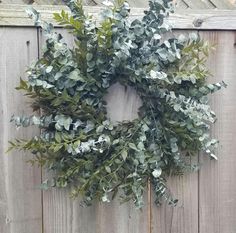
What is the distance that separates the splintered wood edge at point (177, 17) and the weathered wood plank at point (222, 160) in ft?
0.11

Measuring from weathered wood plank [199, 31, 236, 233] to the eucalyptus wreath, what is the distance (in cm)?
12

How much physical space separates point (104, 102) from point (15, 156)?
12.1 inches

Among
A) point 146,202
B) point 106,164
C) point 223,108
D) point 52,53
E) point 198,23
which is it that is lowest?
point 146,202

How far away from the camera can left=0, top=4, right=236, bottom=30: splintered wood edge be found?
1350 mm

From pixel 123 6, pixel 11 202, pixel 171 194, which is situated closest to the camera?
pixel 123 6

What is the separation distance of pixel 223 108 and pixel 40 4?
66cm

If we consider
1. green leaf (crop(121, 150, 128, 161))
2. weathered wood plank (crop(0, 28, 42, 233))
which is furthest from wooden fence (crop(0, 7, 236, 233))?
green leaf (crop(121, 150, 128, 161))

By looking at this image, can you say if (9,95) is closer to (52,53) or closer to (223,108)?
(52,53)

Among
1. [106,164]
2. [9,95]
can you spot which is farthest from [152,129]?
[9,95]

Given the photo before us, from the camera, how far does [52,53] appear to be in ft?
4.24

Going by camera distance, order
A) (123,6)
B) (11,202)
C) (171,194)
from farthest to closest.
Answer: (171,194) < (11,202) < (123,6)

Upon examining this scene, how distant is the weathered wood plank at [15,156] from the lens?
4.47ft

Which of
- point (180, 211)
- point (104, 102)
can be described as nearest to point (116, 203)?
point (180, 211)

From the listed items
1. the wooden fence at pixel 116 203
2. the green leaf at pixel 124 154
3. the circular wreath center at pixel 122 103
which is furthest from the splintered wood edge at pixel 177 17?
the green leaf at pixel 124 154
